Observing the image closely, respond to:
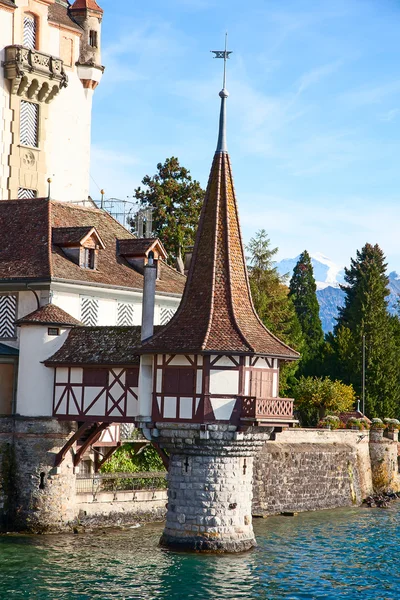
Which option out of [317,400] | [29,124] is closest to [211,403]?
[29,124]

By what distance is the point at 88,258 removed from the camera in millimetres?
45031

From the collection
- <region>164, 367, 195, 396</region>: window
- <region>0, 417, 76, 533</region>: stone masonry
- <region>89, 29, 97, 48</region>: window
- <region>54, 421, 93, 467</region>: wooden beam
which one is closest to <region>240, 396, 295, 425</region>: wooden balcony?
<region>164, 367, 195, 396</region>: window

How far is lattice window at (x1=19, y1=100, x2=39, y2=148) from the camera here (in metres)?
55.8

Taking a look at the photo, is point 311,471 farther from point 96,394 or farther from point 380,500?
point 96,394

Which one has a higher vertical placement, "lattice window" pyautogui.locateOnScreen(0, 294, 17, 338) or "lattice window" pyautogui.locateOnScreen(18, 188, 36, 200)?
"lattice window" pyautogui.locateOnScreen(18, 188, 36, 200)

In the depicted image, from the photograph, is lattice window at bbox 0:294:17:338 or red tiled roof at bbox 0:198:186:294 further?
red tiled roof at bbox 0:198:186:294

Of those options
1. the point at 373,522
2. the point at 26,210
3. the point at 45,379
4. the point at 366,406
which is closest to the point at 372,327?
the point at 366,406

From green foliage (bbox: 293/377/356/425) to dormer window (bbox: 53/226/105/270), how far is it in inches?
845

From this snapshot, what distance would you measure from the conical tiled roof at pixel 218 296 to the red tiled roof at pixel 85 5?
23.1m

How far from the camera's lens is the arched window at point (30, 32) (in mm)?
56750

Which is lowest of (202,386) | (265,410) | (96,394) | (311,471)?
(311,471)

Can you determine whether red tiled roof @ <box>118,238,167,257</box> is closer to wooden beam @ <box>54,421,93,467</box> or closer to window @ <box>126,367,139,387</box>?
window @ <box>126,367,139,387</box>

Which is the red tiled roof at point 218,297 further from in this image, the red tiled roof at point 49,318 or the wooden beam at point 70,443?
the red tiled roof at point 49,318

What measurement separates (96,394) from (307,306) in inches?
2082
